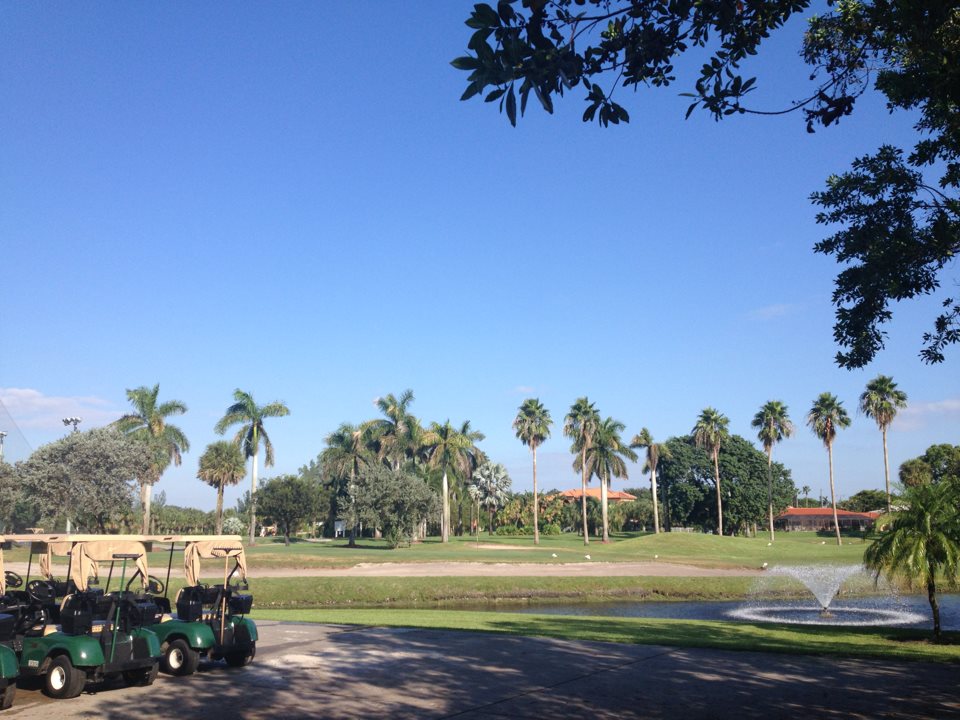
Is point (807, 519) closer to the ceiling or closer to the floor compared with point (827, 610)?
closer to the ceiling

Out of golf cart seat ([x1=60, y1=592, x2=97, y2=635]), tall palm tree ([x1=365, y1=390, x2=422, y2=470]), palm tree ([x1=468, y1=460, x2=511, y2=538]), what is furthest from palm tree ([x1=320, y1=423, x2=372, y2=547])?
golf cart seat ([x1=60, y1=592, x2=97, y2=635])

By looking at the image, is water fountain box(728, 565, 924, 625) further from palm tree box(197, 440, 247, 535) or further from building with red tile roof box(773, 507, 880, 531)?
building with red tile roof box(773, 507, 880, 531)

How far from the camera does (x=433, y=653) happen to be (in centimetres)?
1683

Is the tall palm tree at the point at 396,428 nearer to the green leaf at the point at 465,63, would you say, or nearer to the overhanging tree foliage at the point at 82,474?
the overhanging tree foliage at the point at 82,474

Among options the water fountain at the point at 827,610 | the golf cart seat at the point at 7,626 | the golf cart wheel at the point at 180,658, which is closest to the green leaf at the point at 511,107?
the golf cart seat at the point at 7,626

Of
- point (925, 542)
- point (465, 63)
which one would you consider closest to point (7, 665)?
point (465, 63)

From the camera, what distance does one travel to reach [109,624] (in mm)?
13320

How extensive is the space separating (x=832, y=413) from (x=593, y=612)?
211 ft

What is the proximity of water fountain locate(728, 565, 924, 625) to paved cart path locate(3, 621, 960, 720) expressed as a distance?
13.8m

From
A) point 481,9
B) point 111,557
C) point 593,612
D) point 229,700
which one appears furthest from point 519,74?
point 593,612

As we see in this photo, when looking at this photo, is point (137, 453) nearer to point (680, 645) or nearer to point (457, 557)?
point (457, 557)

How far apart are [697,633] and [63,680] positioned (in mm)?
Result: 16568

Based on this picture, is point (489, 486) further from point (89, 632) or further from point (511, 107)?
point (511, 107)

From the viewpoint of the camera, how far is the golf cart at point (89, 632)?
42.1 feet
